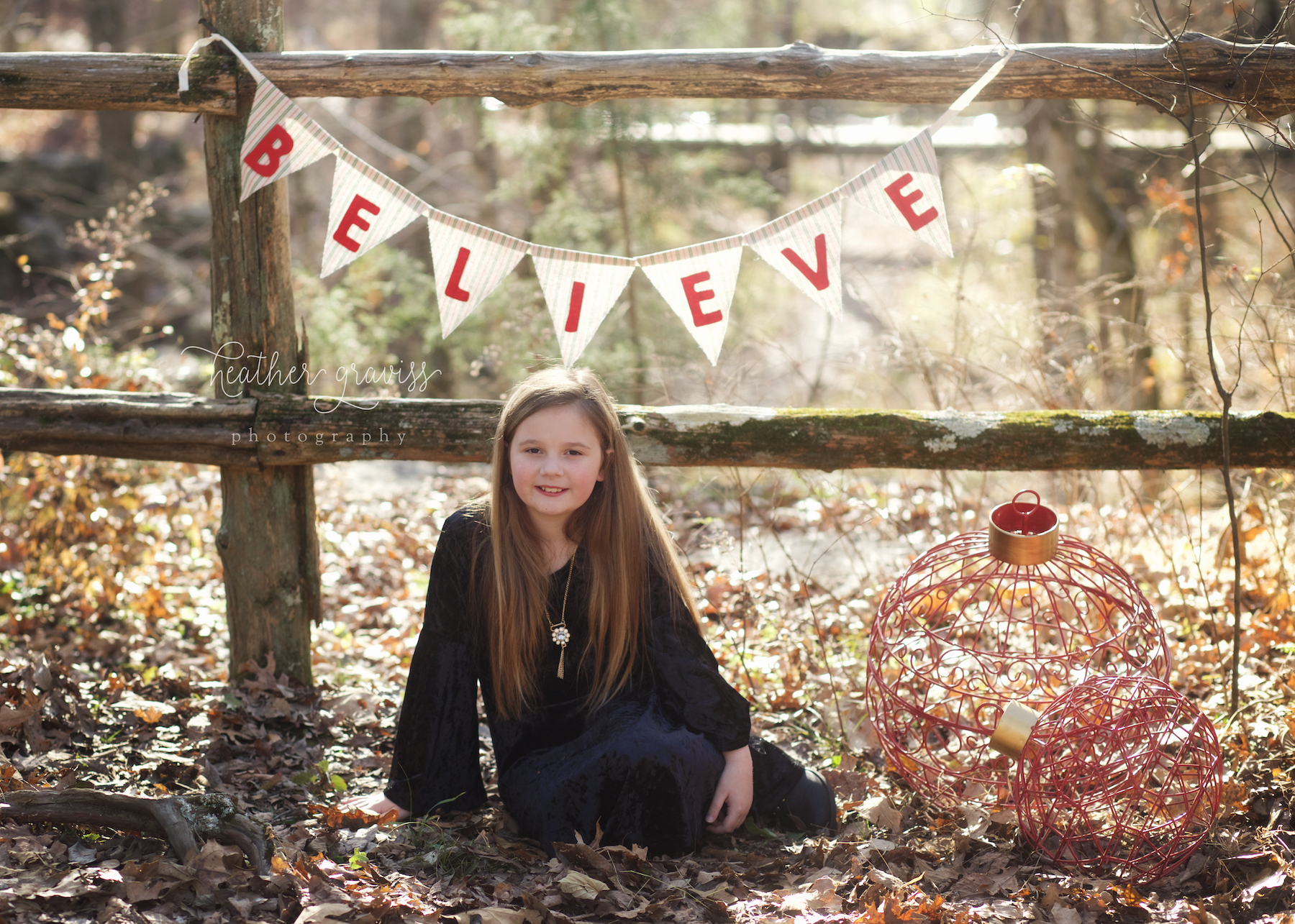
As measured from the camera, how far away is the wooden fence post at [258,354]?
11.2 ft

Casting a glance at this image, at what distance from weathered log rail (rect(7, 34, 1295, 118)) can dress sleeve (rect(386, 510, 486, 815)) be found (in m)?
1.55

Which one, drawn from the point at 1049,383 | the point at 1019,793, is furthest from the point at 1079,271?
the point at 1019,793

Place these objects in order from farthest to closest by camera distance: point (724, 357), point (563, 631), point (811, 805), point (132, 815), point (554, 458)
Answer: point (724, 357) → point (811, 805) → point (563, 631) → point (554, 458) → point (132, 815)

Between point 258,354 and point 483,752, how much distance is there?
1.65m

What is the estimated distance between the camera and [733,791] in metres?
2.83

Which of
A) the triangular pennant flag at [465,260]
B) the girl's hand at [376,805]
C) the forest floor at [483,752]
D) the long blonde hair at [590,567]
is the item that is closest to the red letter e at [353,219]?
the triangular pennant flag at [465,260]

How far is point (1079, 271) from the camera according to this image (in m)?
8.30

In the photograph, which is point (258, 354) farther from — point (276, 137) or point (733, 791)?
point (733, 791)

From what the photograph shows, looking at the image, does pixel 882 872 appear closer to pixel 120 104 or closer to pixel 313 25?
pixel 120 104

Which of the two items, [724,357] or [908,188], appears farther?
[724,357]

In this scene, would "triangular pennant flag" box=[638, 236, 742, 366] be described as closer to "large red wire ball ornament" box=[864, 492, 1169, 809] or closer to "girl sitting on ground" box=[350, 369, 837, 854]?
"girl sitting on ground" box=[350, 369, 837, 854]

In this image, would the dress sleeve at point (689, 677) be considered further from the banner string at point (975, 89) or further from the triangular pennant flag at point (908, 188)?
the banner string at point (975, 89)

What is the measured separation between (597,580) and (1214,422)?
7.01 ft

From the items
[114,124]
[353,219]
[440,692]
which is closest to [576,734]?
[440,692]
